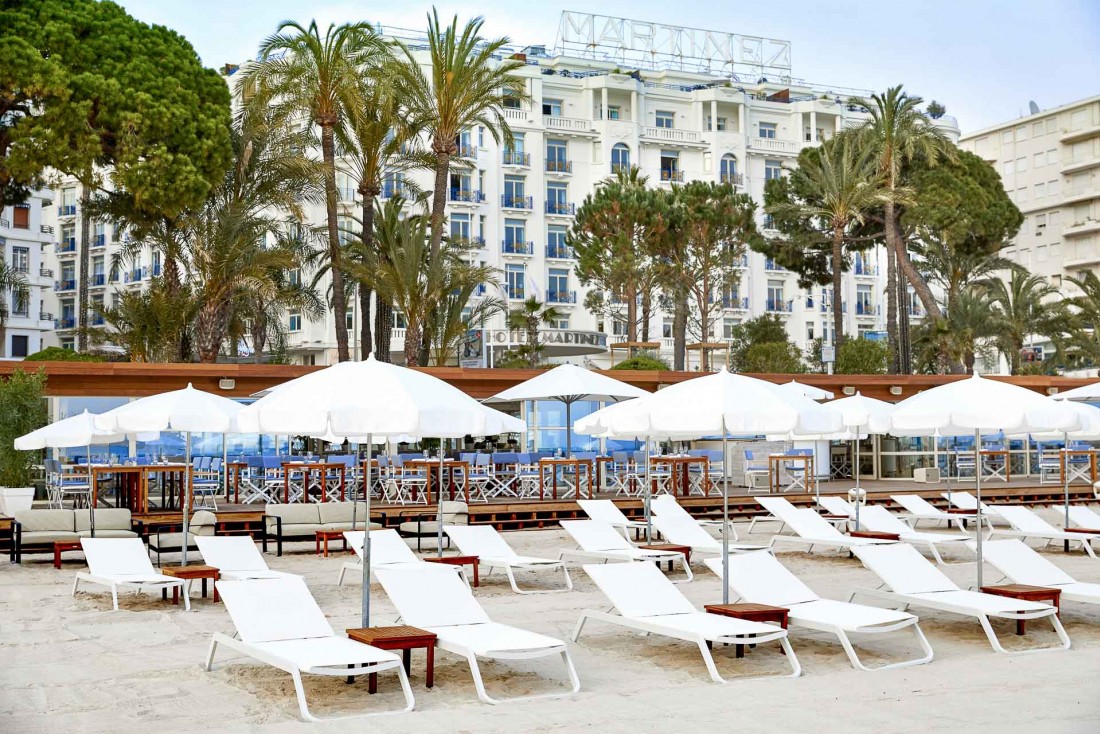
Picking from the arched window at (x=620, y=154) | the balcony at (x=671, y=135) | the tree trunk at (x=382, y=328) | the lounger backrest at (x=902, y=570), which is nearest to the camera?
the lounger backrest at (x=902, y=570)

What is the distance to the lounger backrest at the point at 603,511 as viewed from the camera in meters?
16.2

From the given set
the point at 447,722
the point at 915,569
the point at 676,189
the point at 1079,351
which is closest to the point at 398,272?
the point at 676,189

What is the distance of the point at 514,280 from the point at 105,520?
41493 mm

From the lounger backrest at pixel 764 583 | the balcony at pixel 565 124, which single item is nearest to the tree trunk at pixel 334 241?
the lounger backrest at pixel 764 583

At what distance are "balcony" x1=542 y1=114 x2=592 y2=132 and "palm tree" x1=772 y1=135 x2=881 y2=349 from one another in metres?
18.2

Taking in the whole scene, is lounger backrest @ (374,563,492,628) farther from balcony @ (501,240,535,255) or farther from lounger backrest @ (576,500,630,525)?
balcony @ (501,240,535,255)

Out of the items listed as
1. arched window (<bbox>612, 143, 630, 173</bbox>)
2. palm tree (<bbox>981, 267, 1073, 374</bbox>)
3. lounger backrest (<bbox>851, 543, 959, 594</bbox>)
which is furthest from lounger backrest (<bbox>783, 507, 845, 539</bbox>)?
arched window (<bbox>612, 143, 630, 173</bbox>)

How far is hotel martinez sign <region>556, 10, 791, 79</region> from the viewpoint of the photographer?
60.7 meters

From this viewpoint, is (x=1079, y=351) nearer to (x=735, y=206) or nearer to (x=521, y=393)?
(x=735, y=206)

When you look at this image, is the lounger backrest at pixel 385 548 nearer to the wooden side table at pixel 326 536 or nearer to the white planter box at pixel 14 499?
the wooden side table at pixel 326 536

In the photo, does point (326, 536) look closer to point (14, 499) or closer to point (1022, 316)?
point (14, 499)

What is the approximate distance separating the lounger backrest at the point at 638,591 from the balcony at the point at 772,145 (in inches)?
2104

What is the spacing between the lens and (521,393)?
1948cm

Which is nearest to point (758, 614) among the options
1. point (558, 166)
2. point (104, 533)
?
point (104, 533)
